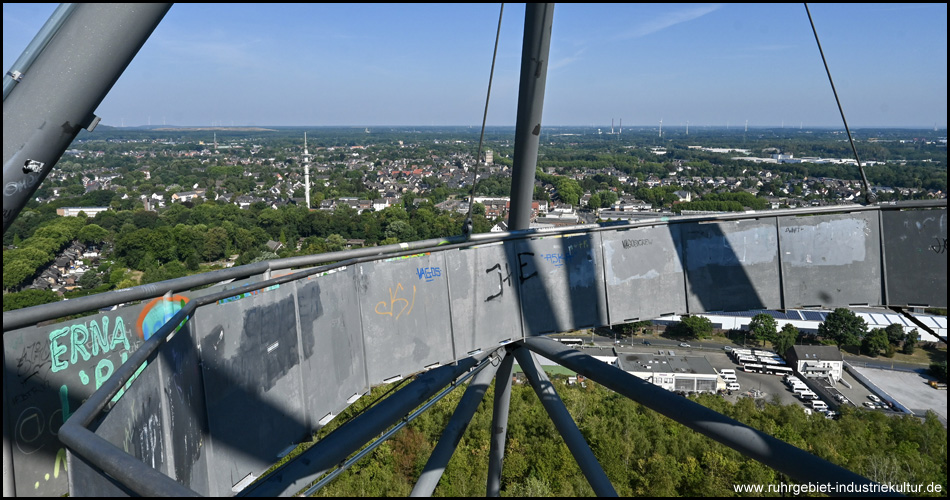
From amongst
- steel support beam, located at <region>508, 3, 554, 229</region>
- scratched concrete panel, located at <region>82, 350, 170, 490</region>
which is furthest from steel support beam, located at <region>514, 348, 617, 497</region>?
scratched concrete panel, located at <region>82, 350, 170, 490</region>

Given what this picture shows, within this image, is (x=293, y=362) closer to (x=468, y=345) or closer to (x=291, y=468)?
(x=291, y=468)

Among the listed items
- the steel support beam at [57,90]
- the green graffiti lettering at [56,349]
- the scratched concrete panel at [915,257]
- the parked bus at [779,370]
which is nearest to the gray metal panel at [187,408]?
the green graffiti lettering at [56,349]

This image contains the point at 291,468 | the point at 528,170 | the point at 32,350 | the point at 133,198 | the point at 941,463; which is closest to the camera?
the point at 32,350

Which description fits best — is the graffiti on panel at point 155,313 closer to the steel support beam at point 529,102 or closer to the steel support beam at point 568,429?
the steel support beam at point 529,102

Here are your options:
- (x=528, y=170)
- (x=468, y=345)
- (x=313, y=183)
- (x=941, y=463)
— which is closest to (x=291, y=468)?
(x=468, y=345)

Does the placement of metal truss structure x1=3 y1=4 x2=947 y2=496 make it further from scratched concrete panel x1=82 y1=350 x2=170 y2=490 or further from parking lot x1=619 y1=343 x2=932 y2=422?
parking lot x1=619 y1=343 x2=932 y2=422

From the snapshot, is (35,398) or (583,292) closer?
(35,398)
